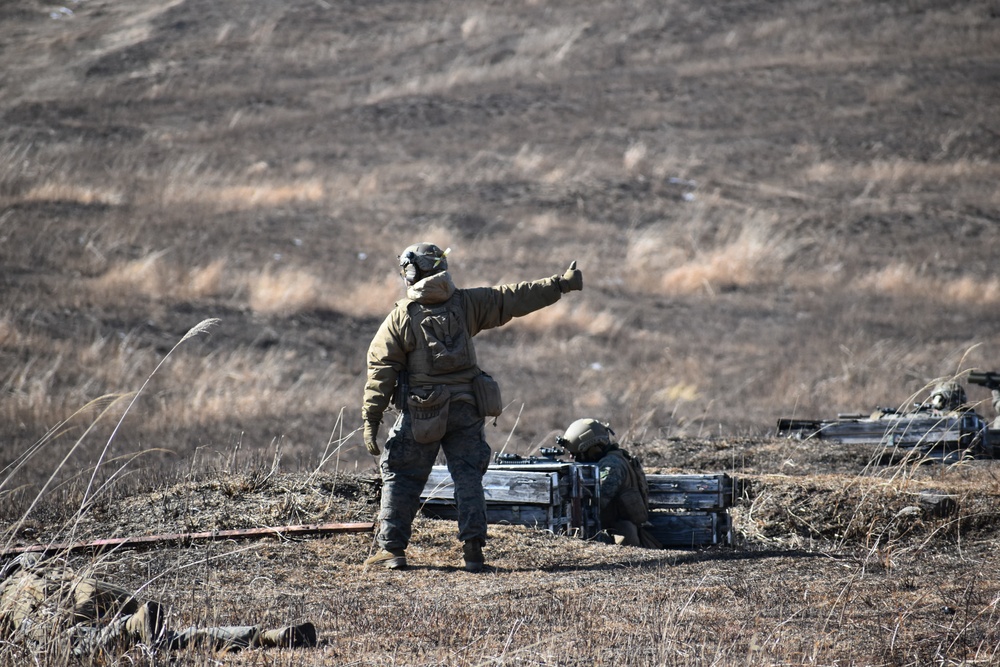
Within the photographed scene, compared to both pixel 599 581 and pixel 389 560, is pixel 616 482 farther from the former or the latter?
pixel 389 560

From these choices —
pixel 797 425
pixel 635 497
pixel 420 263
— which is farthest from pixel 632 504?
pixel 797 425

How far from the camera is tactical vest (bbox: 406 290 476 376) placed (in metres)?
6.97

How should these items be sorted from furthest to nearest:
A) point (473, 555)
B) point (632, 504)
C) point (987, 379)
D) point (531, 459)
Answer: point (987, 379)
point (531, 459)
point (632, 504)
point (473, 555)

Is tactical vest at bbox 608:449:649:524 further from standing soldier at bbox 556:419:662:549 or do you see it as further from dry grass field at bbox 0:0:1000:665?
dry grass field at bbox 0:0:1000:665

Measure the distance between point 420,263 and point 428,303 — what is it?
10.0 inches

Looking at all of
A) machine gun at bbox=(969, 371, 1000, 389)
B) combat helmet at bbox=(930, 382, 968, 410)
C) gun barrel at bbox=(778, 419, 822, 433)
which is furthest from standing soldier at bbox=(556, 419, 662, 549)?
machine gun at bbox=(969, 371, 1000, 389)

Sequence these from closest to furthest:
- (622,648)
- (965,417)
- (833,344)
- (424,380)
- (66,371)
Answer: (622,648) < (424,380) < (965,417) < (66,371) < (833,344)

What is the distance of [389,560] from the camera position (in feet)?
22.7

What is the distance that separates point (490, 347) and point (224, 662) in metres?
14.6

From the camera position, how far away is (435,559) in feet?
23.9

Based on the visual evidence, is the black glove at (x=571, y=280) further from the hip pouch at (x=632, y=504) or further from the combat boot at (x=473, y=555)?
the hip pouch at (x=632, y=504)

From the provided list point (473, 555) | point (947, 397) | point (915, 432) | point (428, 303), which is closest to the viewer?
point (473, 555)

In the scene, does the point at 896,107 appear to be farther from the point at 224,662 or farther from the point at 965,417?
the point at 224,662

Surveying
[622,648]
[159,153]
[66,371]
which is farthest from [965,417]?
[159,153]
